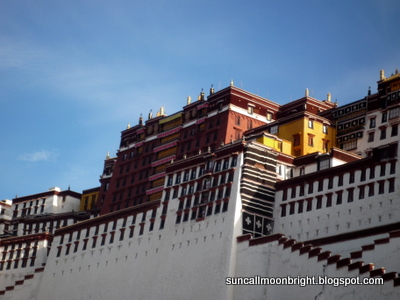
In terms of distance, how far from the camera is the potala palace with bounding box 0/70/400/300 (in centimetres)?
8544

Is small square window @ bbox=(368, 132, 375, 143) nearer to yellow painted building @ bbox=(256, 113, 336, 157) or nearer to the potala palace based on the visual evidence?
the potala palace

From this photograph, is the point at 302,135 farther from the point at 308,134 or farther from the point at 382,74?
the point at 382,74

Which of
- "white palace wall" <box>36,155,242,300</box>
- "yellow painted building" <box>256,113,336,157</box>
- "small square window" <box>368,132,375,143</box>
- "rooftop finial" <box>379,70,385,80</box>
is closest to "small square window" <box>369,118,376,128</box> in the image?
"small square window" <box>368,132,375,143</box>

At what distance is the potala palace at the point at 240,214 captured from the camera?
85.4 meters

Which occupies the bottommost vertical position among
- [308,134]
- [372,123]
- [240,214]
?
[240,214]

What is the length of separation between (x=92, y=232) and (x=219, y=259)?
95.2ft

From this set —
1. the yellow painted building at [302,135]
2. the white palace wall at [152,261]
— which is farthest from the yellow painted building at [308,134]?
the white palace wall at [152,261]

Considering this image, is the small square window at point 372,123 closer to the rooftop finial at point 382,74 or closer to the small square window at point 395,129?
the small square window at point 395,129

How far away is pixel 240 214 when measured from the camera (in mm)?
96500

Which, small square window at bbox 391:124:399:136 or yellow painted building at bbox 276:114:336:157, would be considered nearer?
small square window at bbox 391:124:399:136

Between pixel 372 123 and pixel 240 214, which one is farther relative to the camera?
pixel 372 123

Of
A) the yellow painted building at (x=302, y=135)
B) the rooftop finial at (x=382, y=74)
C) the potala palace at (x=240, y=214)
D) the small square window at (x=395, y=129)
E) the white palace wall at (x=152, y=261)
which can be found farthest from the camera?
the rooftop finial at (x=382, y=74)

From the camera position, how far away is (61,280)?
118 metres

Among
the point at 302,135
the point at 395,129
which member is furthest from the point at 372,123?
the point at 302,135
